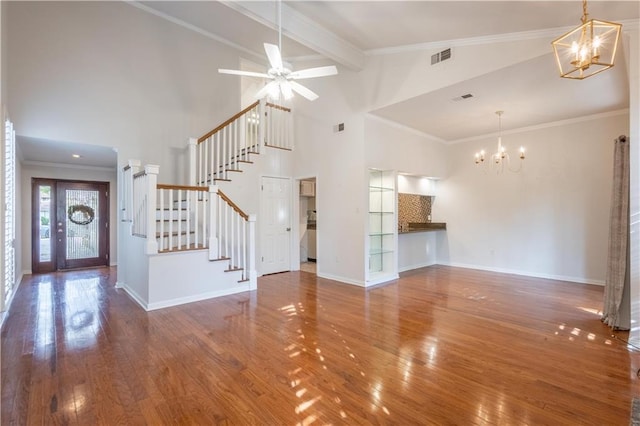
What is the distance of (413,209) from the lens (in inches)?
275

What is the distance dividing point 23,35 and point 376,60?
5465 mm

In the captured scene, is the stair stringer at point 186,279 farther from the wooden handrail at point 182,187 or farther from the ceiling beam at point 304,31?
the ceiling beam at point 304,31

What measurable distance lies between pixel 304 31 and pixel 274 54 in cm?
131

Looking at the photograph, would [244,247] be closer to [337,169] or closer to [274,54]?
[337,169]

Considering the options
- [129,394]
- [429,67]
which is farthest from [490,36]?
[129,394]

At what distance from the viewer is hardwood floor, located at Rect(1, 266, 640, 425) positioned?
77.2 inches

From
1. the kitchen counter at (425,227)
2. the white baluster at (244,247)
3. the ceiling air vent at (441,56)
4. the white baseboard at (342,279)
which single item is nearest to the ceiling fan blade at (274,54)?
the ceiling air vent at (441,56)

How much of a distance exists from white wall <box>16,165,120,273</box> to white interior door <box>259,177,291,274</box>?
300 centimetres

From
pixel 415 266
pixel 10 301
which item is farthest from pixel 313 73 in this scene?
pixel 10 301

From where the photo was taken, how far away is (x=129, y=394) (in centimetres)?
214

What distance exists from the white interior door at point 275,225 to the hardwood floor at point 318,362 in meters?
1.98

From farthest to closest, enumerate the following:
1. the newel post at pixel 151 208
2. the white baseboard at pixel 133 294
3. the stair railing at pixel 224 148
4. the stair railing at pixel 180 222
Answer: the stair railing at pixel 224 148 → the stair railing at pixel 180 222 → the white baseboard at pixel 133 294 → the newel post at pixel 151 208

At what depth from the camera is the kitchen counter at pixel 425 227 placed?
6.46 m

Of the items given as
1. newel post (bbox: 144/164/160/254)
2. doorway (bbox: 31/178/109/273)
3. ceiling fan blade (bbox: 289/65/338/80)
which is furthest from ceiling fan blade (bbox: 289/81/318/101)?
doorway (bbox: 31/178/109/273)
